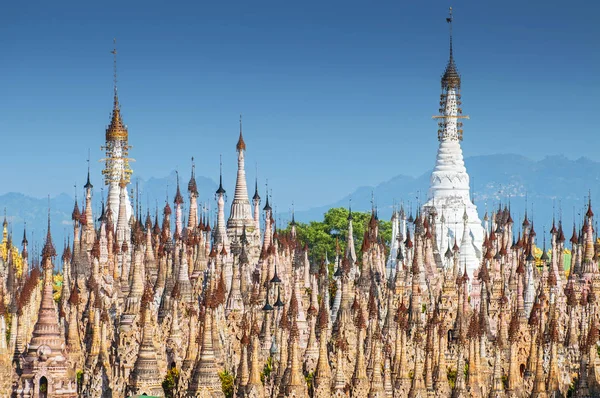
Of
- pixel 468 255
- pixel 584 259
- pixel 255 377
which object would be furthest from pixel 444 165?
pixel 255 377

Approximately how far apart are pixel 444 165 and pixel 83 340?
41.1 m

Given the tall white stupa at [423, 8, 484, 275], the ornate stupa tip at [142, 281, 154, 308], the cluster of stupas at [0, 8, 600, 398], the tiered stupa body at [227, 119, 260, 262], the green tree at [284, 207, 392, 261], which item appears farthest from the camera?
the green tree at [284, 207, 392, 261]

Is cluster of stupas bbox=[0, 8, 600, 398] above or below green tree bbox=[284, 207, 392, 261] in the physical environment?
below

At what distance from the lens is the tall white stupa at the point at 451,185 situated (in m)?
79.4

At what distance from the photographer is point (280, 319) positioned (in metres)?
48.5

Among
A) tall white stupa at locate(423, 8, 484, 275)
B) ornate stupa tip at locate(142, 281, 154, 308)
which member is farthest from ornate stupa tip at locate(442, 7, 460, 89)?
ornate stupa tip at locate(142, 281, 154, 308)

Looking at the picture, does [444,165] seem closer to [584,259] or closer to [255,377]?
[584,259]

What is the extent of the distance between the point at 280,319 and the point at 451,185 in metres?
35.8

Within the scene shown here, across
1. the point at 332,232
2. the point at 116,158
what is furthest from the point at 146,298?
the point at 332,232

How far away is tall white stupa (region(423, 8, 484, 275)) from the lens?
260ft

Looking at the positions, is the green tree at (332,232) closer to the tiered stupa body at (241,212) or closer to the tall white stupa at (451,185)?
the tall white stupa at (451,185)

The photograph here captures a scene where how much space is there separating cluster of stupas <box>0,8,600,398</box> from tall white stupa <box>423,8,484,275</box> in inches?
98.9

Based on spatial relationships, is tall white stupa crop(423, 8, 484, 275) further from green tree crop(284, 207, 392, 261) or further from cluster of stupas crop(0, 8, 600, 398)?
green tree crop(284, 207, 392, 261)

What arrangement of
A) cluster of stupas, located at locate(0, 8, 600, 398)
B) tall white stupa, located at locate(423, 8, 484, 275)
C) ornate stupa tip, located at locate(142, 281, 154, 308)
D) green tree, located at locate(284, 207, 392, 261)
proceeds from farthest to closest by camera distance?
green tree, located at locate(284, 207, 392, 261)
tall white stupa, located at locate(423, 8, 484, 275)
ornate stupa tip, located at locate(142, 281, 154, 308)
cluster of stupas, located at locate(0, 8, 600, 398)
